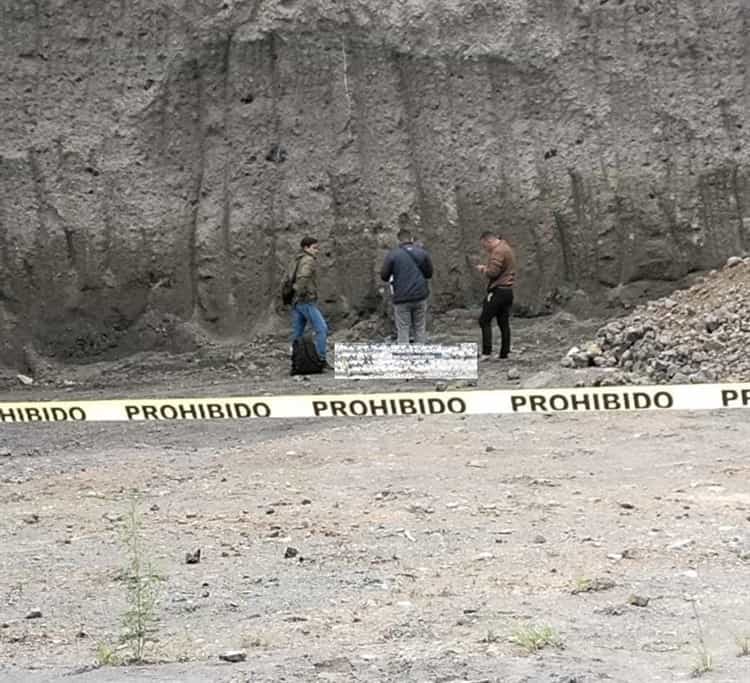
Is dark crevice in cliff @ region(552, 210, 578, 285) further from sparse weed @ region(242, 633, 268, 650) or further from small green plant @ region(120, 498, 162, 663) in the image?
sparse weed @ region(242, 633, 268, 650)

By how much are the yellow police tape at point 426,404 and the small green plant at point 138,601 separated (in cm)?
280

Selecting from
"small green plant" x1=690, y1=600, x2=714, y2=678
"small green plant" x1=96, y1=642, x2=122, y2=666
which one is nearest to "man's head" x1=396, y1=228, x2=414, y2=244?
"small green plant" x1=96, y1=642, x2=122, y2=666

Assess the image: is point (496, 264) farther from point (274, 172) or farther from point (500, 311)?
point (274, 172)

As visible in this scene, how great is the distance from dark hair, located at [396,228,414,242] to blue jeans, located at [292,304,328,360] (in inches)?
59.7

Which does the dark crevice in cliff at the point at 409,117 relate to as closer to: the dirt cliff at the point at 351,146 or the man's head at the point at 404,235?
the dirt cliff at the point at 351,146

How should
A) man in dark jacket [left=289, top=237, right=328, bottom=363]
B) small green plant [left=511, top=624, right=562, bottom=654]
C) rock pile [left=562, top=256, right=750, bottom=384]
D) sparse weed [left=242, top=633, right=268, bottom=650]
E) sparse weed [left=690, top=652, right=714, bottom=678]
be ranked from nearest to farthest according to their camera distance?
sparse weed [left=690, top=652, right=714, bottom=678]
small green plant [left=511, top=624, right=562, bottom=654]
sparse weed [left=242, top=633, right=268, bottom=650]
rock pile [left=562, top=256, right=750, bottom=384]
man in dark jacket [left=289, top=237, right=328, bottom=363]

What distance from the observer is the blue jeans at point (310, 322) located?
15531mm

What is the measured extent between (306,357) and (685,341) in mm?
4456

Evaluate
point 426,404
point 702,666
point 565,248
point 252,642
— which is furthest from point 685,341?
point 702,666

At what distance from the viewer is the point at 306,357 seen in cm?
1573

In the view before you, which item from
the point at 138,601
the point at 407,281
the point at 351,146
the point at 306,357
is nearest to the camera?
the point at 138,601

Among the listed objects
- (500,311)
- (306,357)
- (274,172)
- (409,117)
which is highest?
(409,117)

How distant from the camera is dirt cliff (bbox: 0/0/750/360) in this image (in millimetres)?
18125

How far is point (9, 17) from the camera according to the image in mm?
18219
